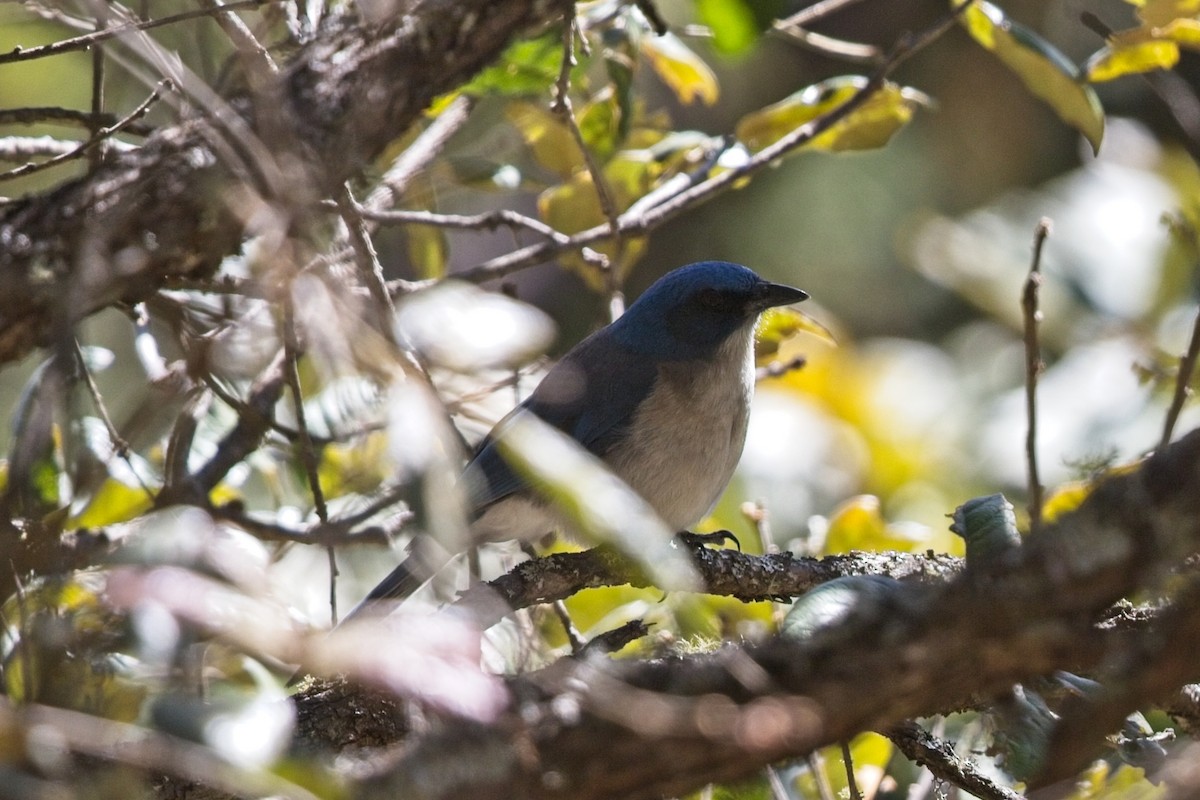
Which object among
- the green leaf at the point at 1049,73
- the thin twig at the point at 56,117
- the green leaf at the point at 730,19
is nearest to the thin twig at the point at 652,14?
the green leaf at the point at 730,19

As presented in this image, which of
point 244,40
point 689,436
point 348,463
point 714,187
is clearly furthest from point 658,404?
point 244,40

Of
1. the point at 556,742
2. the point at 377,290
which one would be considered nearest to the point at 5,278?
the point at 377,290

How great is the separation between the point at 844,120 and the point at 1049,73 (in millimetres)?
706

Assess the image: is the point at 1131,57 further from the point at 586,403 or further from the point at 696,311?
the point at 586,403

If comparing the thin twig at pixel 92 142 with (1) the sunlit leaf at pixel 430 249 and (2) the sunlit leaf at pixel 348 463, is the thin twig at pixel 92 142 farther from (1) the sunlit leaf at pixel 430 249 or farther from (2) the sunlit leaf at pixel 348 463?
(1) the sunlit leaf at pixel 430 249

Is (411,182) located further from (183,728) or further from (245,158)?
(183,728)

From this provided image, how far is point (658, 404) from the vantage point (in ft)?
14.8

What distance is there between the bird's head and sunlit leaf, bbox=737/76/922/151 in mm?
611

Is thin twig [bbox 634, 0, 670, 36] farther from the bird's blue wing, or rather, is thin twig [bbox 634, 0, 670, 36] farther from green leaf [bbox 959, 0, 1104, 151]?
the bird's blue wing

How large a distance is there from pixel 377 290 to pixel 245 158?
0.51m

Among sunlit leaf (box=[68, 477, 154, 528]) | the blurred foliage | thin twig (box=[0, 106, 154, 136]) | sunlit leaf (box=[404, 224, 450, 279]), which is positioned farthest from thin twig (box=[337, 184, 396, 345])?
sunlit leaf (box=[404, 224, 450, 279])

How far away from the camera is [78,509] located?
12.0ft

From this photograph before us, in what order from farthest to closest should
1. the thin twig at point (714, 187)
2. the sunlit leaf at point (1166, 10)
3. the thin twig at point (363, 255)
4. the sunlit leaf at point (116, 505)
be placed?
the thin twig at point (714, 187) → the sunlit leaf at point (116, 505) → the sunlit leaf at point (1166, 10) → the thin twig at point (363, 255)

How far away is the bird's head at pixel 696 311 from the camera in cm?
470
